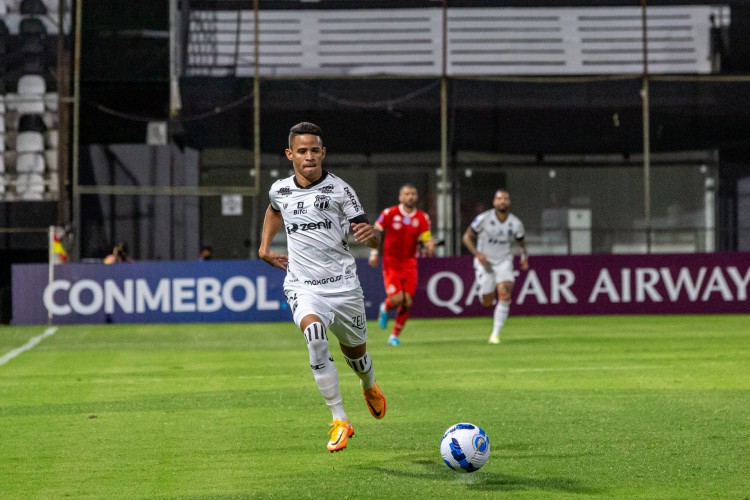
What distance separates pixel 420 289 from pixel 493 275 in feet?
19.5

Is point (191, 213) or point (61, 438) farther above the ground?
point (191, 213)

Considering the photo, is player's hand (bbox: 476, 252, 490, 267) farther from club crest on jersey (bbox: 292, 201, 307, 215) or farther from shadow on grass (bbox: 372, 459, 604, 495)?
shadow on grass (bbox: 372, 459, 604, 495)

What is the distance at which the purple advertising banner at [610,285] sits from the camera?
84.1 feet

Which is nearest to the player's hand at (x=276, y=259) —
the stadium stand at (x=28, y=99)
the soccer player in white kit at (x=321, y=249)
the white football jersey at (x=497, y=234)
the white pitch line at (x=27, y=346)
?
the soccer player in white kit at (x=321, y=249)

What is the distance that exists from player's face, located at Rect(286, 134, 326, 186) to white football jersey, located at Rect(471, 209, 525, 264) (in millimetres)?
11007

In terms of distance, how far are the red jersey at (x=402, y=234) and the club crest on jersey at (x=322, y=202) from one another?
1060 centimetres

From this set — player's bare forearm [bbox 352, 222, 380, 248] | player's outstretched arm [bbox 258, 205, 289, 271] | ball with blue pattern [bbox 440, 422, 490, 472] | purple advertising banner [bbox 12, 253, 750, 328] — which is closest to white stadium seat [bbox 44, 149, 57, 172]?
purple advertising banner [bbox 12, 253, 750, 328]

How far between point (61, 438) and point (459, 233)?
1991 centimetres

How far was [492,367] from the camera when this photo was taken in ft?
46.9

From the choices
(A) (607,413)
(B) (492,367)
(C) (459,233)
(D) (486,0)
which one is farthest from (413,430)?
(D) (486,0)

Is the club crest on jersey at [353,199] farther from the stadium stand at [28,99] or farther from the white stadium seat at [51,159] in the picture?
the white stadium seat at [51,159]

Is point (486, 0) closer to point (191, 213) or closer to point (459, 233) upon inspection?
point (459, 233)

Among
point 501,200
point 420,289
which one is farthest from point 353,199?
point 420,289

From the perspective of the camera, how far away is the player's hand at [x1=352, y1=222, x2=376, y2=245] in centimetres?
816
